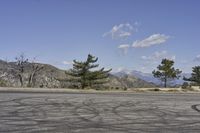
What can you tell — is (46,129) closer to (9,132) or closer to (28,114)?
(9,132)

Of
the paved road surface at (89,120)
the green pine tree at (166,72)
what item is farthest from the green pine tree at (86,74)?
the paved road surface at (89,120)

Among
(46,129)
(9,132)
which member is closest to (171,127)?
(46,129)

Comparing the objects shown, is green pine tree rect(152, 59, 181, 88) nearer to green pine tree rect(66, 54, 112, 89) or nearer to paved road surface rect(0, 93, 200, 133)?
green pine tree rect(66, 54, 112, 89)

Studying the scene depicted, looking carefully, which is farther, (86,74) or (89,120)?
(86,74)

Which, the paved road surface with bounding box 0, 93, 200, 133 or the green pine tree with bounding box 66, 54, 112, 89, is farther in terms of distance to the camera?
the green pine tree with bounding box 66, 54, 112, 89

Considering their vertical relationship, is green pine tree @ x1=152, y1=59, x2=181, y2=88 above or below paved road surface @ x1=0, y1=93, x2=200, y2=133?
above

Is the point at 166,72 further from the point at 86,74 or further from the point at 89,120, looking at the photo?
the point at 89,120

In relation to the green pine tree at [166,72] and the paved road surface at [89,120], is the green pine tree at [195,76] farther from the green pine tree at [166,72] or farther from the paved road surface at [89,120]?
the paved road surface at [89,120]

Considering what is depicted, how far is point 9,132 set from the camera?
11148mm

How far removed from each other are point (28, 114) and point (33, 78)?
→ 37.3 metres

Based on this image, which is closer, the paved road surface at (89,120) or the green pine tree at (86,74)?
the paved road surface at (89,120)

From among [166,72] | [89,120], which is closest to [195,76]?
[166,72]

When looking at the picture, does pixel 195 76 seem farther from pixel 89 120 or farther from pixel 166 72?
pixel 89 120

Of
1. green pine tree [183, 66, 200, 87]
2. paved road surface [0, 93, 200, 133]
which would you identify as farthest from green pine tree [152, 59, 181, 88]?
paved road surface [0, 93, 200, 133]
